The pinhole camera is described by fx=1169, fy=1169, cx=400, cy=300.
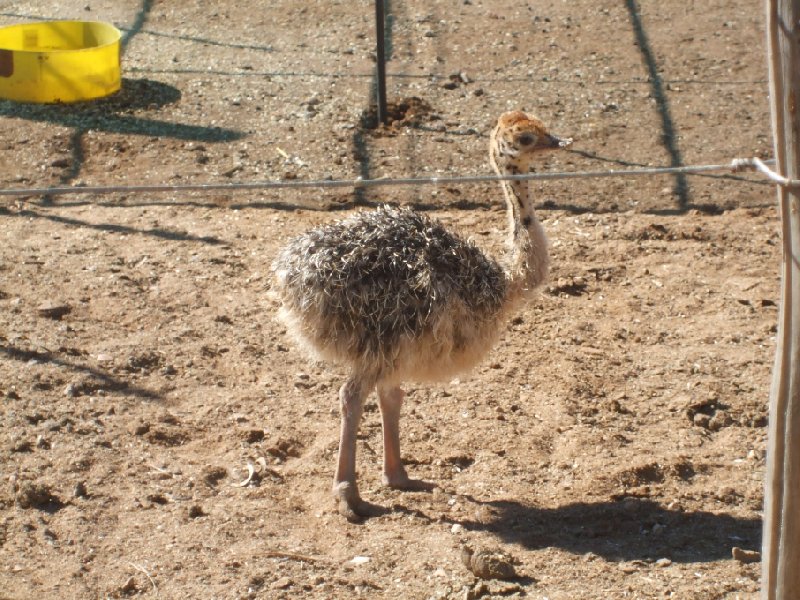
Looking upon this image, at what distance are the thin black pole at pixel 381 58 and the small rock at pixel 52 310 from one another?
3.33 m

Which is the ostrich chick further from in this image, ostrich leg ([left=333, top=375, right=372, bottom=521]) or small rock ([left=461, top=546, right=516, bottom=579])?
small rock ([left=461, top=546, right=516, bottom=579])

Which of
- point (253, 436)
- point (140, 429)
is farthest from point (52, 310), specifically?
point (253, 436)

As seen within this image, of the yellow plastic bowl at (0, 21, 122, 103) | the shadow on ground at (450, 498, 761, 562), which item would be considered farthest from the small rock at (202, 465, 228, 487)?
the yellow plastic bowl at (0, 21, 122, 103)

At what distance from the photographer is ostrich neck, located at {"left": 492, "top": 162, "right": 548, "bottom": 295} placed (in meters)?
5.00

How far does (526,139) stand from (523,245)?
45cm

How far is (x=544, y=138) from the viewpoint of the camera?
505 cm

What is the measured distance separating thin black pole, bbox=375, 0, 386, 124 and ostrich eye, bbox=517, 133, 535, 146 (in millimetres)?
3683

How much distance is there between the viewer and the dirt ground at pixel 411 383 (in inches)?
175

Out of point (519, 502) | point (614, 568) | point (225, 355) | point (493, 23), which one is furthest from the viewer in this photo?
point (493, 23)

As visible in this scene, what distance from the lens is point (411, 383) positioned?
5.91m

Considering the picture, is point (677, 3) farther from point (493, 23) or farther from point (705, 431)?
point (705, 431)

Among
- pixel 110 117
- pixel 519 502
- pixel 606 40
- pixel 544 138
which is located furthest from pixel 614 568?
pixel 606 40

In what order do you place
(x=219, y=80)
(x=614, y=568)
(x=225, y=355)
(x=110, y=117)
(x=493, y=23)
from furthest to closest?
(x=493, y=23), (x=219, y=80), (x=110, y=117), (x=225, y=355), (x=614, y=568)

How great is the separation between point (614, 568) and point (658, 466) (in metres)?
0.91
